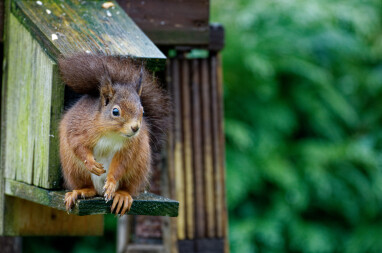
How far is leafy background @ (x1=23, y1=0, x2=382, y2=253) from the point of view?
15.8 ft

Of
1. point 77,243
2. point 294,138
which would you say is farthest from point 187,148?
point 294,138

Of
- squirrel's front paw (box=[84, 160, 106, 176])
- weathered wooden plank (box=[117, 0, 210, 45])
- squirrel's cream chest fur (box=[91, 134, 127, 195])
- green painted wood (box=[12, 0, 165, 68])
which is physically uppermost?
weathered wooden plank (box=[117, 0, 210, 45])

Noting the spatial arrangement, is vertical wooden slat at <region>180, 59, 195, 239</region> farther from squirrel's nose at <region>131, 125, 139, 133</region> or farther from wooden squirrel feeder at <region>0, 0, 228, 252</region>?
squirrel's nose at <region>131, 125, 139, 133</region>

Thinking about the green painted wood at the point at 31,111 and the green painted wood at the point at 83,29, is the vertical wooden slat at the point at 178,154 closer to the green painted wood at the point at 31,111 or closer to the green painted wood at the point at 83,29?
the green painted wood at the point at 83,29

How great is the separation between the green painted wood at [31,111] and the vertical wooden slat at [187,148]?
2.66 feet

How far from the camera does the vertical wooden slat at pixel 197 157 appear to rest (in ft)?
10.5

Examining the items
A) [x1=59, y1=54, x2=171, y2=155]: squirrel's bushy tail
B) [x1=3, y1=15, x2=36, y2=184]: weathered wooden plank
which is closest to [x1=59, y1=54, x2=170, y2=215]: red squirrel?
[x1=59, y1=54, x2=171, y2=155]: squirrel's bushy tail

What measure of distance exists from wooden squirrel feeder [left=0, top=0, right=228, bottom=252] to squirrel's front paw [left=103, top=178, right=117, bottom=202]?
24 centimetres

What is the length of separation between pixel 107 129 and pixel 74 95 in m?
0.50

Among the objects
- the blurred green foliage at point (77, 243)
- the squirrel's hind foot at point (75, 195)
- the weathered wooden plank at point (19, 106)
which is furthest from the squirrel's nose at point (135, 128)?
the blurred green foliage at point (77, 243)

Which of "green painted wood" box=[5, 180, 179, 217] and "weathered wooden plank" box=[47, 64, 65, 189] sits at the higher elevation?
"weathered wooden plank" box=[47, 64, 65, 189]

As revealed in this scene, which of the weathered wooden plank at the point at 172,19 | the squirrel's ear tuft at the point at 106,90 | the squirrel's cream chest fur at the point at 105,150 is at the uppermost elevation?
the weathered wooden plank at the point at 172,19

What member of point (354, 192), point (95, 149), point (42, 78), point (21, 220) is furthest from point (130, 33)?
point (354, 192)

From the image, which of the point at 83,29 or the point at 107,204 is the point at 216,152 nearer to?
the point at 83,29
